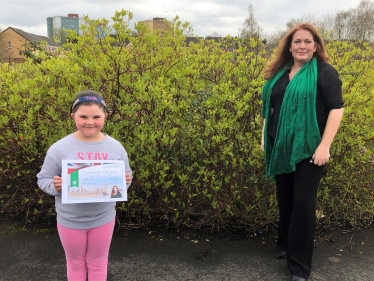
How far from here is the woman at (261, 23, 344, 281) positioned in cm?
238

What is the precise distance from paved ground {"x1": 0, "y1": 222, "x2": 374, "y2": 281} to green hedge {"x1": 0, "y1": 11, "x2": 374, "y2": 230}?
22cm

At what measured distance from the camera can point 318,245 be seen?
10.7ft

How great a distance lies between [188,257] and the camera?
3020 mm

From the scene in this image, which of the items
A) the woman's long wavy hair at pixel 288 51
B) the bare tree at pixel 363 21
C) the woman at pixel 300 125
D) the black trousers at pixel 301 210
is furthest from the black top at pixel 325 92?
the bare tree at pixel 363 21

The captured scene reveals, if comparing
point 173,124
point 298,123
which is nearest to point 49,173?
point 173,124

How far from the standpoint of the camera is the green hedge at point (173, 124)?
3014 millimetres

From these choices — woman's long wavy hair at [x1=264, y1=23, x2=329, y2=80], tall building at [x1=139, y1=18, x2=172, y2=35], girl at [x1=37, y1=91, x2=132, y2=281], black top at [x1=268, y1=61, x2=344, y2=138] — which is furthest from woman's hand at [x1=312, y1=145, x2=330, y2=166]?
tall building at [x1=139, y1=18, x2=172, y2=35]

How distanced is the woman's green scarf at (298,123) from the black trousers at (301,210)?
10cm

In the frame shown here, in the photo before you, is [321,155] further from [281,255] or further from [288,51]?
[281,255]

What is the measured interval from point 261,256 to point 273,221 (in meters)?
0.50

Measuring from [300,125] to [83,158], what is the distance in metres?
1.53

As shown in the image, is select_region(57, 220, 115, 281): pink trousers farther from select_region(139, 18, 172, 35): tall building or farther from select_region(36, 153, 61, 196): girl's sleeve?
select_region(139, 18, 172, 35): tall building

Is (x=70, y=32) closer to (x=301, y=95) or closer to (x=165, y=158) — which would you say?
(x=165, y=158)

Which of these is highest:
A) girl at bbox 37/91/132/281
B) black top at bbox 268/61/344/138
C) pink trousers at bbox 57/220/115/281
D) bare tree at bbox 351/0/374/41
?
bare tree at bbox 351/0/374/41
